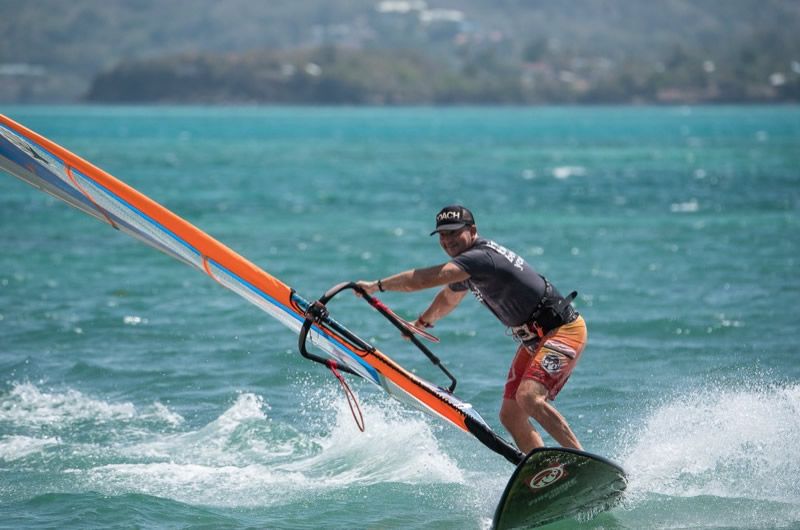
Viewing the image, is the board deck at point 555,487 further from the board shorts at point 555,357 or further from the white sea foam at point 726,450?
the white sea foam at point 726,450

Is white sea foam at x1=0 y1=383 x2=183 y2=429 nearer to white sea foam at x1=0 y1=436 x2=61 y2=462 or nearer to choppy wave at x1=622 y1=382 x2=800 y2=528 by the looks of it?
white sea foam at x1=0 y1=436 x2=61 y2=462

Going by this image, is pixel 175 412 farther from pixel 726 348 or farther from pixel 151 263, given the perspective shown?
pixel 151 263

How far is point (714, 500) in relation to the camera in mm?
9242

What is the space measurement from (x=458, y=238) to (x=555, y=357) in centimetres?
112

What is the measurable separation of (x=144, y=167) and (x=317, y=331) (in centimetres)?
4609

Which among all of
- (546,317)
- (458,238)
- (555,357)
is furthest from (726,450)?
(458,238)

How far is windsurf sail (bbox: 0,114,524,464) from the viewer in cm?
902

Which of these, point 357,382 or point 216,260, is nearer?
point 216,260

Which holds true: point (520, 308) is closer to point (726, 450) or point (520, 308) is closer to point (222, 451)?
point (726, 450)

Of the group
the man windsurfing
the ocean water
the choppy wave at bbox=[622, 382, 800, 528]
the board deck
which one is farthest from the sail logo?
the choppy wave at bbox=[622, 382, 800, 528]

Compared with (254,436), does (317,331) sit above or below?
above

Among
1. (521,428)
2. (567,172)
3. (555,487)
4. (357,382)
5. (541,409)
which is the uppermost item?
(541,409)

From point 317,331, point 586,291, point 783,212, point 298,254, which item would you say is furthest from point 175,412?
point 783,212

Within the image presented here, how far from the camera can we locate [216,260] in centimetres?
930
